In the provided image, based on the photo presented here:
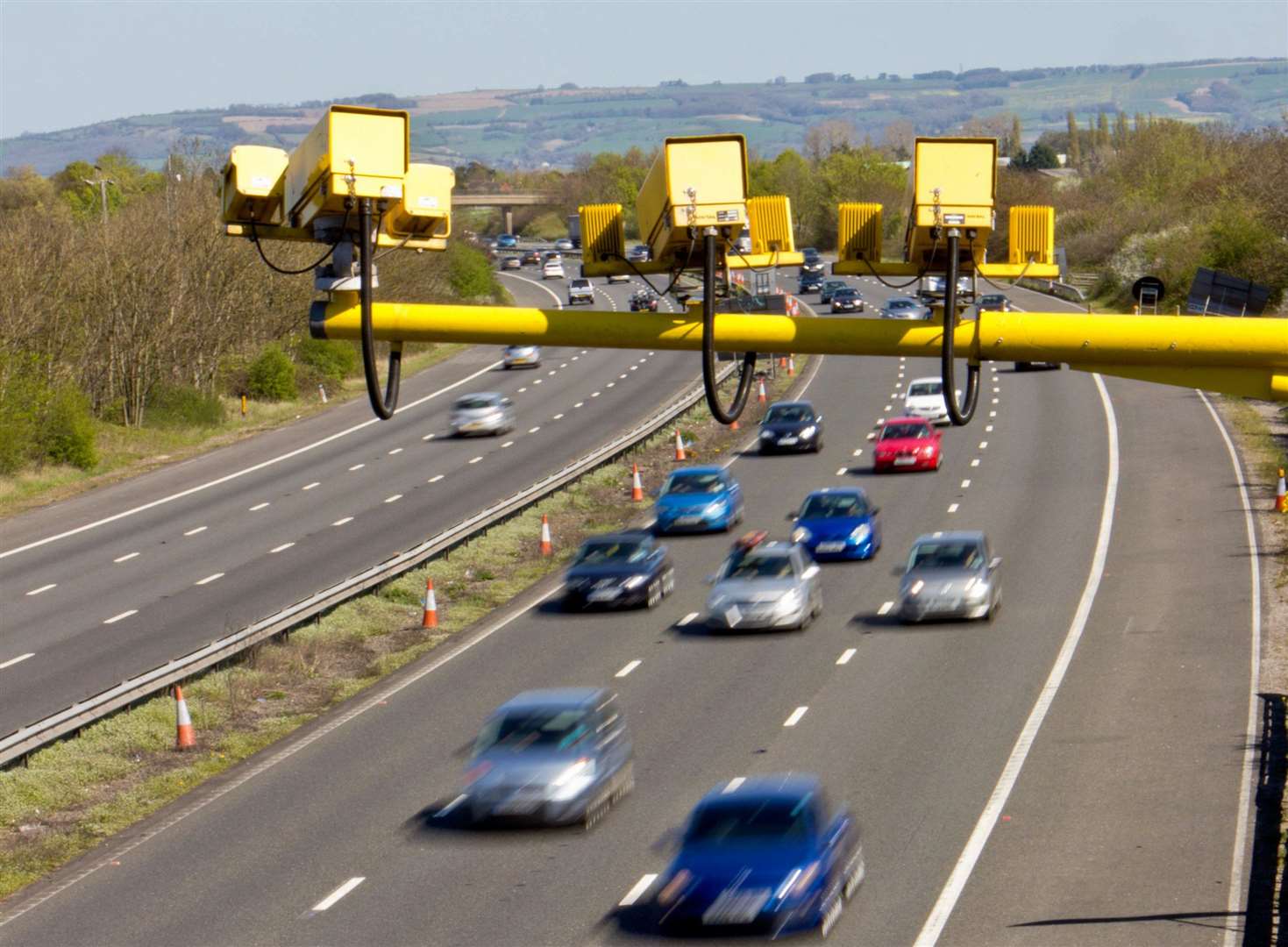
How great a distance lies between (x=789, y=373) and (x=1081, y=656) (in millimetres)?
47040

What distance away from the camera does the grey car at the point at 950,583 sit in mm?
34844

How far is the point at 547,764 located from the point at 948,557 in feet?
48.3

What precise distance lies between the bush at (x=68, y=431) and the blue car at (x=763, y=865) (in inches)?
1678

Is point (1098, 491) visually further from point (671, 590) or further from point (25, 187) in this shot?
point (25, 187)

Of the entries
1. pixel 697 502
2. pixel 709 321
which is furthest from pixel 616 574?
pixel 709 321

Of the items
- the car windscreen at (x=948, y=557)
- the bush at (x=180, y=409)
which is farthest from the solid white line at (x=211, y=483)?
the car windscreen at (x=948, y=557)

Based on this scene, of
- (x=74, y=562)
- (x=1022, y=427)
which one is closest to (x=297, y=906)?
(x=74, y=562)

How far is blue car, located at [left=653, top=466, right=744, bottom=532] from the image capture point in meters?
45.5

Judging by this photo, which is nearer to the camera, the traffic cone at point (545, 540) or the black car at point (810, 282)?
the traffic cone at point (545, 540)

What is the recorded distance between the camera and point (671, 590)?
39156mm

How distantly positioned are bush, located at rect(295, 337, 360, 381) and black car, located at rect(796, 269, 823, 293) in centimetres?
3429

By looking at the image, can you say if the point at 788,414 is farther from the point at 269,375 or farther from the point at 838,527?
the point at 269,375

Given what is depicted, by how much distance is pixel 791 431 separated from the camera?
191 feet

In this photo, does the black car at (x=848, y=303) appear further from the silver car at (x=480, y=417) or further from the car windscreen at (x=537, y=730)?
the car windscreen at (x=537, y=730)
